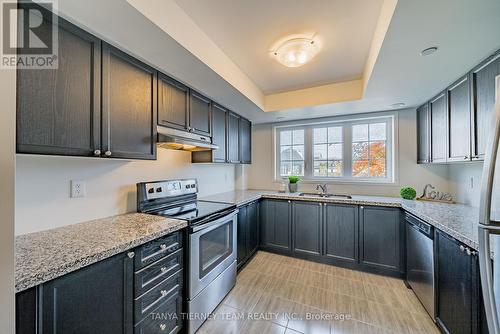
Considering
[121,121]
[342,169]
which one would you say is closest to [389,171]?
[342,169]

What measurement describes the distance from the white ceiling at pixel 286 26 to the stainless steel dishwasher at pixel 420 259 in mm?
1754

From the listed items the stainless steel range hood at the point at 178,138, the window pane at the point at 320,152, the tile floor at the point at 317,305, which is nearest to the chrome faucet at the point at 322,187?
the window pane at the point at 320,152

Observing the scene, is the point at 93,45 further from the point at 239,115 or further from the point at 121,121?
the point at 239,115

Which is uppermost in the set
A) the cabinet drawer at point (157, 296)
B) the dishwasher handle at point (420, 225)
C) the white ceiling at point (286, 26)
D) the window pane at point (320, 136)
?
the white ceiling at point (286, 26)

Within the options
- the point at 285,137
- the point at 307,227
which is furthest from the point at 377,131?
the point at 307,227

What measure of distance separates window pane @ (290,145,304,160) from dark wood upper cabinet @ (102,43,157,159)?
2.53 m

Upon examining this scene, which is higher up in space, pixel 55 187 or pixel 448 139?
pixel 448 139

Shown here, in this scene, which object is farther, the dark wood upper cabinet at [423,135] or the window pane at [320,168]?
the window pane at [320,168]

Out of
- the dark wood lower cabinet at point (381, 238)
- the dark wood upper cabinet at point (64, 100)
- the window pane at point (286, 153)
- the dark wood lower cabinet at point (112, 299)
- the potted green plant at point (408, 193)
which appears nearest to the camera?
the dark wood lower cabinet at point (112, 299)

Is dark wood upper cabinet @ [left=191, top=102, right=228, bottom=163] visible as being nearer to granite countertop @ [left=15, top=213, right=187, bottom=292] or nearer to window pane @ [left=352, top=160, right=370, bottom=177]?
granite countertop @ [left=15, top=213, right=187, bottom=292]

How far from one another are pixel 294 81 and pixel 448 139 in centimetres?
178

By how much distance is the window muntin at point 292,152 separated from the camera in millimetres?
3596

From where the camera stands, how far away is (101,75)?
1.33 meters

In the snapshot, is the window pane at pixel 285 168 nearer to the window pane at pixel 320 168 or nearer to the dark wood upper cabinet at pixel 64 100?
the window pane at pixel 320 168
